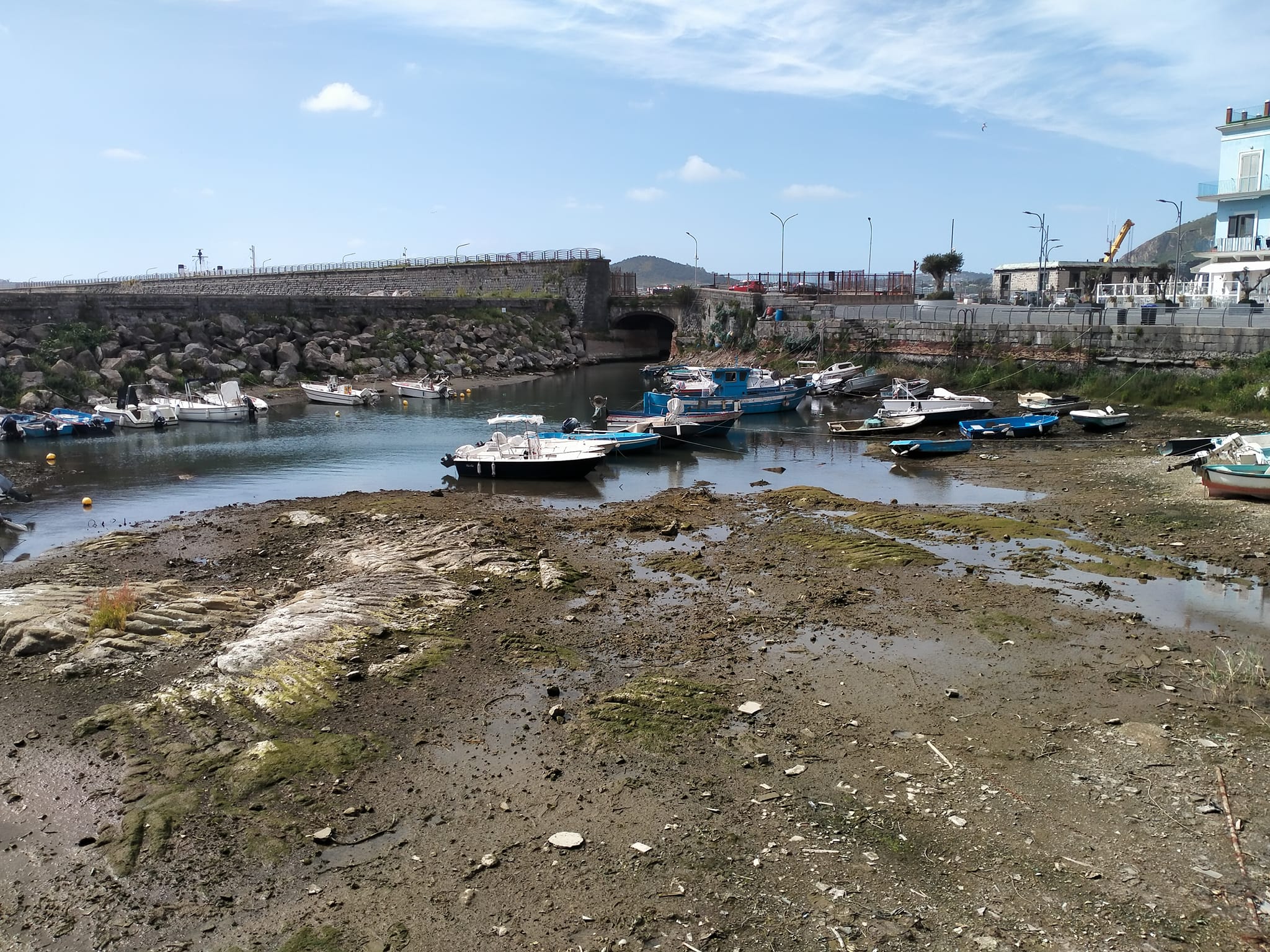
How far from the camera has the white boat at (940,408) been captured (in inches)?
1473

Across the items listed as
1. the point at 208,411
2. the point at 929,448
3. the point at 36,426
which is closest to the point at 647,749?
the point at 929,448

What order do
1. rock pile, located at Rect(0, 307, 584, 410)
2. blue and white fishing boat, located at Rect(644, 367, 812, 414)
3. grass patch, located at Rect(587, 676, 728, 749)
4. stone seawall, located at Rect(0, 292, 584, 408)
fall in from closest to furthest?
1. grass patch, located at Rect(587, 676, 728, 749)
2. blue and white fishing boat, located at Rect(644, 367, 812, 414)
3. rock pile, located at Rect(0, 307, 584, 410)
4. stone seawall, located at Rect(0, 292, 584, 408)

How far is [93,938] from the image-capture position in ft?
26.2

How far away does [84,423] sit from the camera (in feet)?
129

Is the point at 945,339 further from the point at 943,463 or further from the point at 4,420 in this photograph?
the point at 4,420

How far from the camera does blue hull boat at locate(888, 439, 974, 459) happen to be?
104ft

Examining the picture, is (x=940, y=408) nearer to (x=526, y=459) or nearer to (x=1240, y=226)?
(x=526, y=459)

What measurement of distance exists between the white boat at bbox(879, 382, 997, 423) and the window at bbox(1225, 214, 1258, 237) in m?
24.0

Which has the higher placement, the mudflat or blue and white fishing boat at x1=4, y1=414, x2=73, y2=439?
blue and white fishing boat at x1=4, y1=414, x2=73, y2=439

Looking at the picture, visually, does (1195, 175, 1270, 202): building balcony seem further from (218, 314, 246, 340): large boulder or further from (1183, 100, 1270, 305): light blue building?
(218, 314, 246, 340): large boulder

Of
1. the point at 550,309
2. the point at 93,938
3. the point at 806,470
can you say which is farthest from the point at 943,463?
the point at 550,309

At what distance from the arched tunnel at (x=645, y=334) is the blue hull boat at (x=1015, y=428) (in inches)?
1756

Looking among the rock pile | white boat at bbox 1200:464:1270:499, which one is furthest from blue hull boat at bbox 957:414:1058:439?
the rock pile

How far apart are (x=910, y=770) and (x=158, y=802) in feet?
26.1
